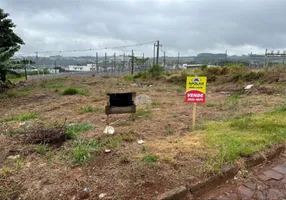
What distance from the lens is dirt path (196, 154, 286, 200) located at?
6.58 feet

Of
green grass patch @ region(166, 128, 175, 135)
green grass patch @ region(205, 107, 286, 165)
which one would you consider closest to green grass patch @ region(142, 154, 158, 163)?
green grass patch @ region(205, 107, 286, 165)

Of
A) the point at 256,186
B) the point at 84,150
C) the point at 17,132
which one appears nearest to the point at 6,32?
the point at 17,132

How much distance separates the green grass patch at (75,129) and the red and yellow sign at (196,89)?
177 cm

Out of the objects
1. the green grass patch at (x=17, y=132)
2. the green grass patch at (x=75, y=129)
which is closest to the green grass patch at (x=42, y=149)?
the green grass patch at (x=75, y=129)

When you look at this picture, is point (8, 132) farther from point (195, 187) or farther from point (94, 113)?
point (195, 187)

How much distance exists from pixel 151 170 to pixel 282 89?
7268mm

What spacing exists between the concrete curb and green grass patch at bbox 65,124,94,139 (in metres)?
1.76

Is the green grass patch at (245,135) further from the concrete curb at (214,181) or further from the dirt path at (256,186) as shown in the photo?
the dirt path at (256,186)

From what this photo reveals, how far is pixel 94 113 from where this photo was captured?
16.0ft

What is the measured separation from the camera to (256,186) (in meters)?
2.16

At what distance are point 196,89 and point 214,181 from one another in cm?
172

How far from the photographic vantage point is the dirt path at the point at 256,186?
2.01 meters

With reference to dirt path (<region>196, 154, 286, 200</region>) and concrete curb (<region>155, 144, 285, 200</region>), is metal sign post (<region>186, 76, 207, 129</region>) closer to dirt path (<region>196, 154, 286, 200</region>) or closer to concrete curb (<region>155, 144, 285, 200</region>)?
concrete curb (<region>155, 144, 285, 200</region>)

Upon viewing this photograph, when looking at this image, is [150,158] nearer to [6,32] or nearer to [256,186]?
[256,186]
